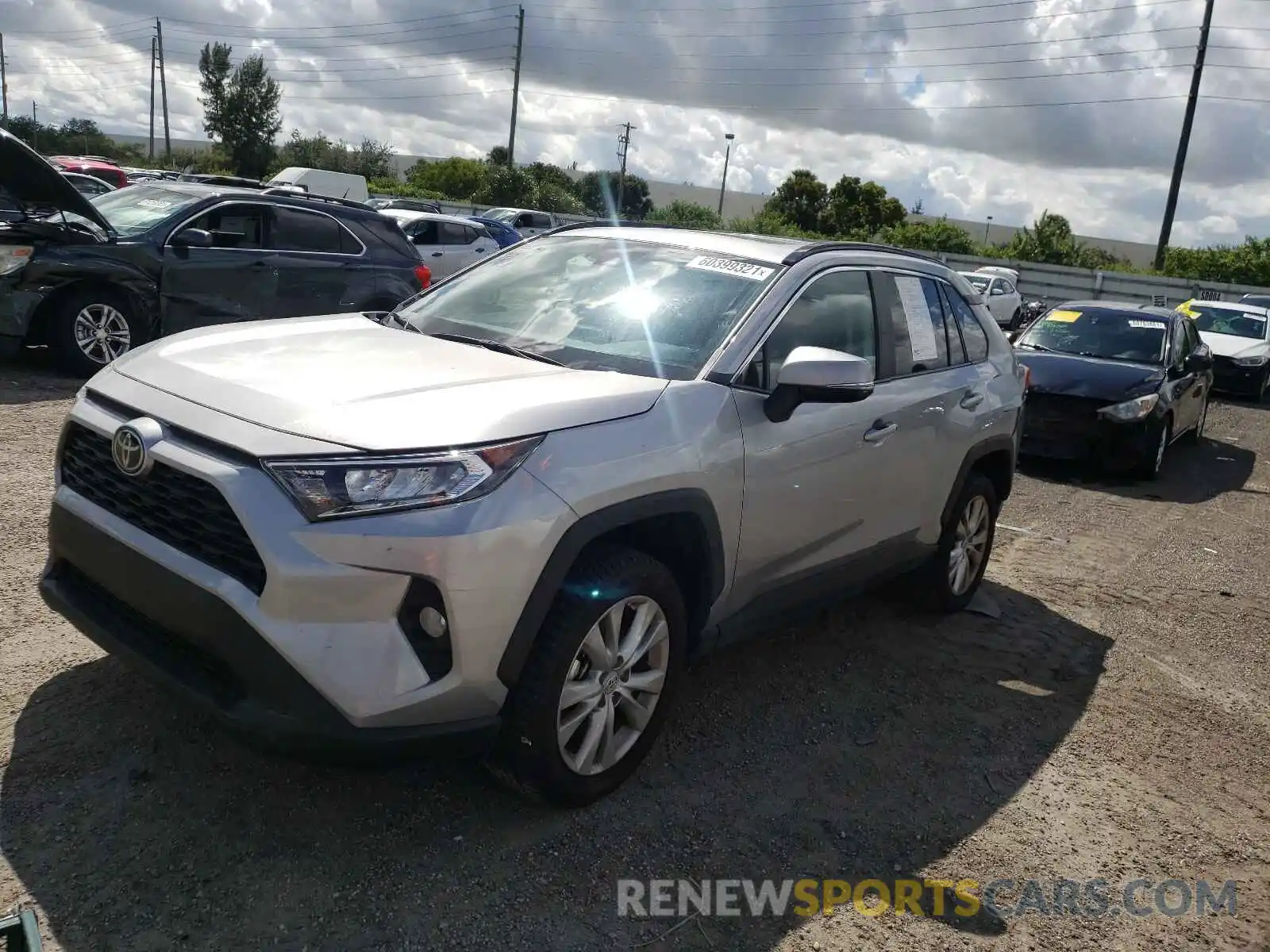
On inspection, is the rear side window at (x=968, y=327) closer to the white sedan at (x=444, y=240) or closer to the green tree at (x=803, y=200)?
the white sedan at (x=444, y=240)

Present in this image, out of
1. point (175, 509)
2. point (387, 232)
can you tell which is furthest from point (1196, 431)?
point (175, 509)

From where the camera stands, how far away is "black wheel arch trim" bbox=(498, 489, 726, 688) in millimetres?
2795

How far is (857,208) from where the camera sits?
60.7 metres

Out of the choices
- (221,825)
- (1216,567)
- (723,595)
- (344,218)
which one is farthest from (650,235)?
(344,218)

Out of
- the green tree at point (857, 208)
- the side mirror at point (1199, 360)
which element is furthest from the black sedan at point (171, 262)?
the green tree at point (857, 208)

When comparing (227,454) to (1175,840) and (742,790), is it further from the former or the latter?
(1175,840)

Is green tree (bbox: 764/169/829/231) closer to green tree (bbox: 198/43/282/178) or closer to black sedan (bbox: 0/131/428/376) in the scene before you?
green tree (bbox: 198/43/282/178)

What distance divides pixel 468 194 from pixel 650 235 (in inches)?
2202

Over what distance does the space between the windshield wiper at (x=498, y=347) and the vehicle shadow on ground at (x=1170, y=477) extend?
700 cm

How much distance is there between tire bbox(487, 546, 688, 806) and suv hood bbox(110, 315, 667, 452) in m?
0.46

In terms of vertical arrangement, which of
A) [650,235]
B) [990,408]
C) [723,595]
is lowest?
[723,595]

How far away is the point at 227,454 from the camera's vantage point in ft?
8.89

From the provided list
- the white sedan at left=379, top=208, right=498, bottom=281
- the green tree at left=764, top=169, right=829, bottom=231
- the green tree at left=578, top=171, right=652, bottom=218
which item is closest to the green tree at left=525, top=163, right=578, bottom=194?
the green tree at left=578, top=171, right=652, bottom=218

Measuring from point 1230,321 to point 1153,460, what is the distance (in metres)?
10.6
